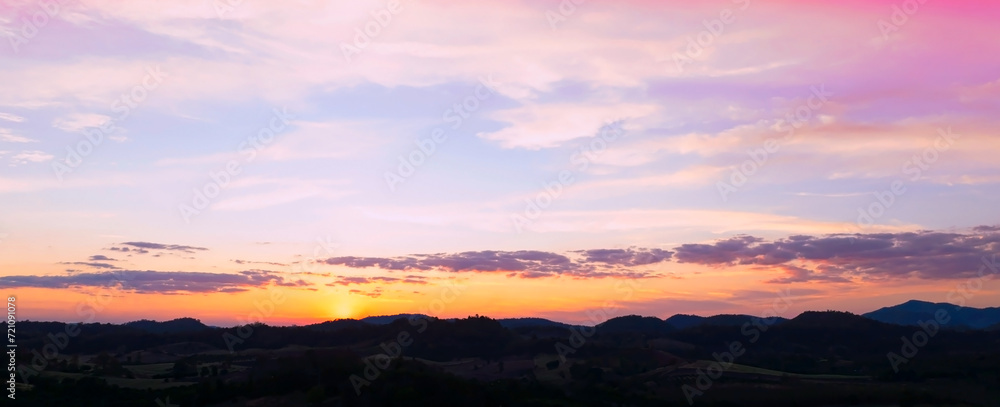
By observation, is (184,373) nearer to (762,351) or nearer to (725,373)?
(725,373)

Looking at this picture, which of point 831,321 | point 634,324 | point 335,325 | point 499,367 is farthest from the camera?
point 634,324

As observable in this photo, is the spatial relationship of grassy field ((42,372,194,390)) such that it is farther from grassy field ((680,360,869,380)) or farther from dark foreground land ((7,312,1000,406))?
grassy field ((680,360,869,380))

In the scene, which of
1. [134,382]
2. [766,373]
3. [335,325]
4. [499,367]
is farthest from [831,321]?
[134,382]

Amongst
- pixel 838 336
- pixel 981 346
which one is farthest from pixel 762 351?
pixel 981 346

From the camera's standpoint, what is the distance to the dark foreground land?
4975 cm

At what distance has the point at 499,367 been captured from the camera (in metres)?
83.6

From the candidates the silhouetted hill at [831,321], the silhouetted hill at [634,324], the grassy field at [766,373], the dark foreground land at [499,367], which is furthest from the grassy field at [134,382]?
the silhouetted hill at [634,324]

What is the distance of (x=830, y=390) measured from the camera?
58.4 m

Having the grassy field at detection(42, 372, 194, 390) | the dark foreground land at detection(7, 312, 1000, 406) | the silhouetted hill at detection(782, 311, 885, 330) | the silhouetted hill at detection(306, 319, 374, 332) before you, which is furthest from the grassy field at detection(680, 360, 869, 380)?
the silhouetted hill at detection(306, 319, 374, 332)

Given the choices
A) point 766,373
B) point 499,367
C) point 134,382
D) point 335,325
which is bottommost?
point 766,373

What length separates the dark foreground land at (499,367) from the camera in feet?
163

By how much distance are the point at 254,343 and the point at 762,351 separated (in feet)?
261

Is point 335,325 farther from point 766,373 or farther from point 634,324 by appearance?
point 766,373

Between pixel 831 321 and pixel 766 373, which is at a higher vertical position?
pixel 831 321
